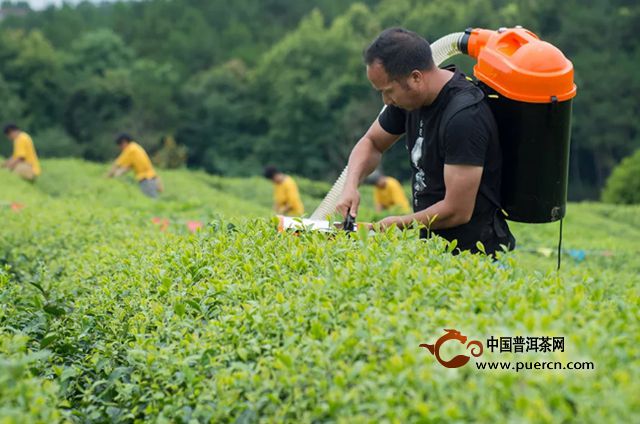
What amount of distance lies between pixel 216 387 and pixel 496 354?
96 centimetres

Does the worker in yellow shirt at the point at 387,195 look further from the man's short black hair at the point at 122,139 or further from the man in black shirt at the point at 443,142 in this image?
the man in black shirt at the point at 443,142

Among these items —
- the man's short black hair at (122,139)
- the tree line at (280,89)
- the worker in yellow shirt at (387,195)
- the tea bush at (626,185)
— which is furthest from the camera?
the tree line at (280,89)

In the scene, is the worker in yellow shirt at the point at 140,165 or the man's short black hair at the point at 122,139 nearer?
the worker in yellow shirt at the point at 140,165

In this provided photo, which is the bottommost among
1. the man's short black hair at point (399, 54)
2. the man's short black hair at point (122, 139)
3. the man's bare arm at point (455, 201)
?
the man's short black hair at point (122, 139)

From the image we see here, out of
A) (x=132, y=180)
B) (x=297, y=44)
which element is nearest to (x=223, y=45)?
(x=297, y=44)

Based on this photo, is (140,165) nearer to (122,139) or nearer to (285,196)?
(122,139)

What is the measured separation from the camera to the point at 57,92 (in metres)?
50.7

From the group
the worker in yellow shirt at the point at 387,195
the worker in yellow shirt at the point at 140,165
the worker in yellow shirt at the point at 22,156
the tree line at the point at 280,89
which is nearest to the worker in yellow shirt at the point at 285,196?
the worker in yellow shirt at the point at 387,195

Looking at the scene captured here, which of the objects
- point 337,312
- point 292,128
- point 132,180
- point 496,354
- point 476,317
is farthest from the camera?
point 292,128

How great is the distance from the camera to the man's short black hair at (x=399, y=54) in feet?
14.1

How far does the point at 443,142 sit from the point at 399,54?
1.53ft

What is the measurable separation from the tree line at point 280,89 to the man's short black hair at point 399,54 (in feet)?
132

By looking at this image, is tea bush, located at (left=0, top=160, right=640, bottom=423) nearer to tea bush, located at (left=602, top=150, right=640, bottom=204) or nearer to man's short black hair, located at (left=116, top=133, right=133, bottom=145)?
man's short black hair, located at (left=116, top=133, right=133, bottom=145)

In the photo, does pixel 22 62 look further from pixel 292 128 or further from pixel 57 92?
pixel 292 128
